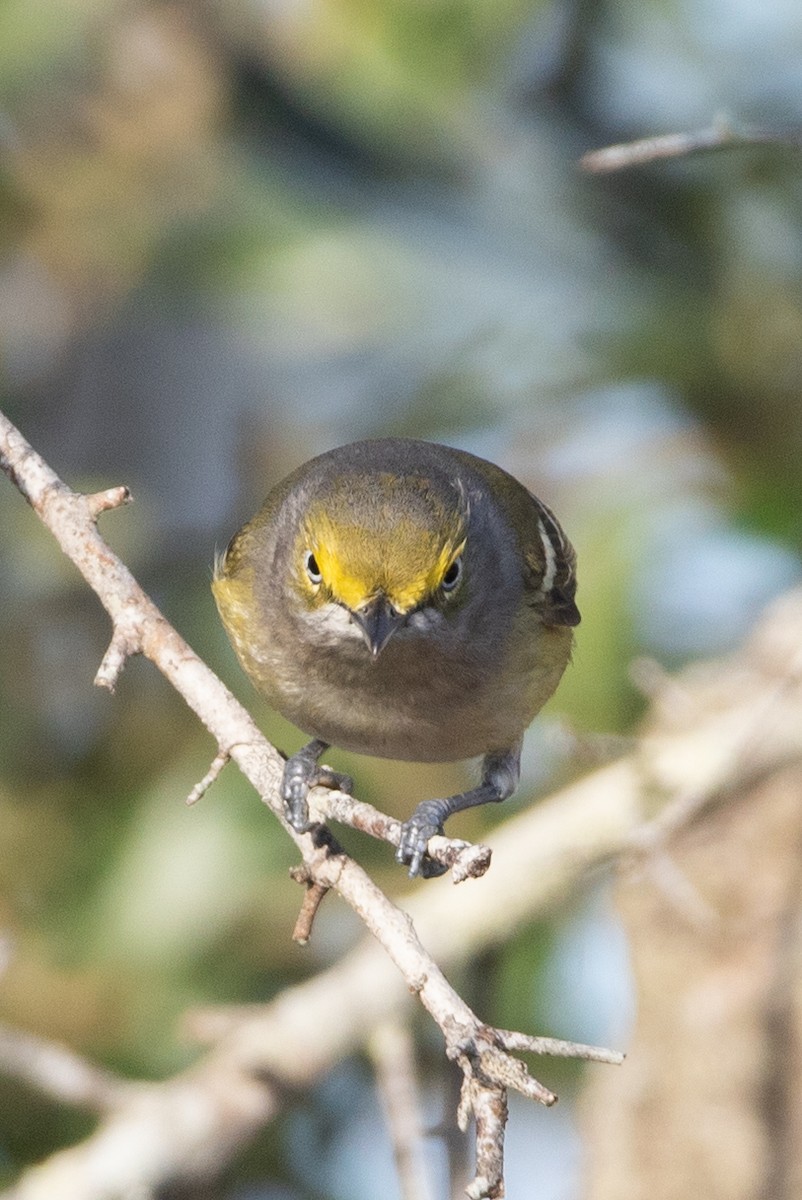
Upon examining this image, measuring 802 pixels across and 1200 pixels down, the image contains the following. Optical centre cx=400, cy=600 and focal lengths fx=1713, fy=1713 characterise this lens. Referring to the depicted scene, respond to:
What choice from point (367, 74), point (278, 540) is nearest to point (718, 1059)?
point (278, 540)

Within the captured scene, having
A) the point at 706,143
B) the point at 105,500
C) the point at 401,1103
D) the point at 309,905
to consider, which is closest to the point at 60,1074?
the point at 401,1103

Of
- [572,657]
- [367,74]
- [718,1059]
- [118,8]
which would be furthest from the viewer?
[118,8]

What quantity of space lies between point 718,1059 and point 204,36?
5.24 metres

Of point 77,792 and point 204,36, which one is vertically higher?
point 204,36

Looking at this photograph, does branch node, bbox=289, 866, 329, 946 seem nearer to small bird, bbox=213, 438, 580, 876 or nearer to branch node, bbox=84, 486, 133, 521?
small bird, bbox=213, 438, 580, 876

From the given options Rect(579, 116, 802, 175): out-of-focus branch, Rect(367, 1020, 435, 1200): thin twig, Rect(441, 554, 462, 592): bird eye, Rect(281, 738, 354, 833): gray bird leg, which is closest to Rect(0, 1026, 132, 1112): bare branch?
Rect(367, 1020, 435, 1200): thin twig

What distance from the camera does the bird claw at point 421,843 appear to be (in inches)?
147

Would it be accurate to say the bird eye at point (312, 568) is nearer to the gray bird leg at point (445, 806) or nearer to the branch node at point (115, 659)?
the gray bird leg at point (445, 806)

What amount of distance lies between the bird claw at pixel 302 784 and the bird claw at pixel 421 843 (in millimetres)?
188

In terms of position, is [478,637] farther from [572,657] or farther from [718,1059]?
[718,1059]

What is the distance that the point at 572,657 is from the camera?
582 cm

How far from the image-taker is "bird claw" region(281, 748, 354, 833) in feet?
11.2

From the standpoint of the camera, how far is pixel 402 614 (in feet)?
13.5

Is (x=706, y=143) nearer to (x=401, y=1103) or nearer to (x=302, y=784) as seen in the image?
(x=302, y=784)
